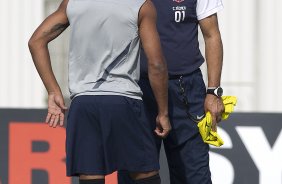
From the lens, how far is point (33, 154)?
6.19 metres

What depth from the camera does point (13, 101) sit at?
813 centimetres

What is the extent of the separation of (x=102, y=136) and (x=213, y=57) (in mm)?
783

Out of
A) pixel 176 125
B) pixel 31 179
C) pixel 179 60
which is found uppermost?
pixel 179 60

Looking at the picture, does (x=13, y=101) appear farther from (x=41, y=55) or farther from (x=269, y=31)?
(x=41, y=55)

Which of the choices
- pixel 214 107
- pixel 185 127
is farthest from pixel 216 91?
pixel 185 127

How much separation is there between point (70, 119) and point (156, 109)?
1.89 ft

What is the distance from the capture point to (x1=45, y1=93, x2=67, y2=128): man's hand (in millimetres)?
4227

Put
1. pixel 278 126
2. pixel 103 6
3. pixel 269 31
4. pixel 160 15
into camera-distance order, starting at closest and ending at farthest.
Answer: pixel 103 6 → pixel 160 15 → pixel 278 126 → pixel 269 31

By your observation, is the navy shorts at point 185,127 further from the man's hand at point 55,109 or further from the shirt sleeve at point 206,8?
the man's hand at point 55,109

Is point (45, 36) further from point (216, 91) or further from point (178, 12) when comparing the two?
point (216, 91)

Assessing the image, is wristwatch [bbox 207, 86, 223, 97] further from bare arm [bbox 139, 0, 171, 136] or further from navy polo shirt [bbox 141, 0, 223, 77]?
bare arm [bbox 139, 0, 171, 136]

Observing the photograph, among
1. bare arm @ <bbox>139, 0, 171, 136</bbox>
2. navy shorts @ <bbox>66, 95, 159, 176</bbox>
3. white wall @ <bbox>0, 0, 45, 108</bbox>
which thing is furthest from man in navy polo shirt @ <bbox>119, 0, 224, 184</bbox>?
white wall @ <bbox>0, 0, 45, 108</bbox>

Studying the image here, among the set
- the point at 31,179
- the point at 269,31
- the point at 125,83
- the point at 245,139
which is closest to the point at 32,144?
the point at 31,179

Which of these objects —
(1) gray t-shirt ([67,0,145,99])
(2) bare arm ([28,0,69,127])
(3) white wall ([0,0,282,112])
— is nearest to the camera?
(1) gray t-shirt ([67,0,145,99])
